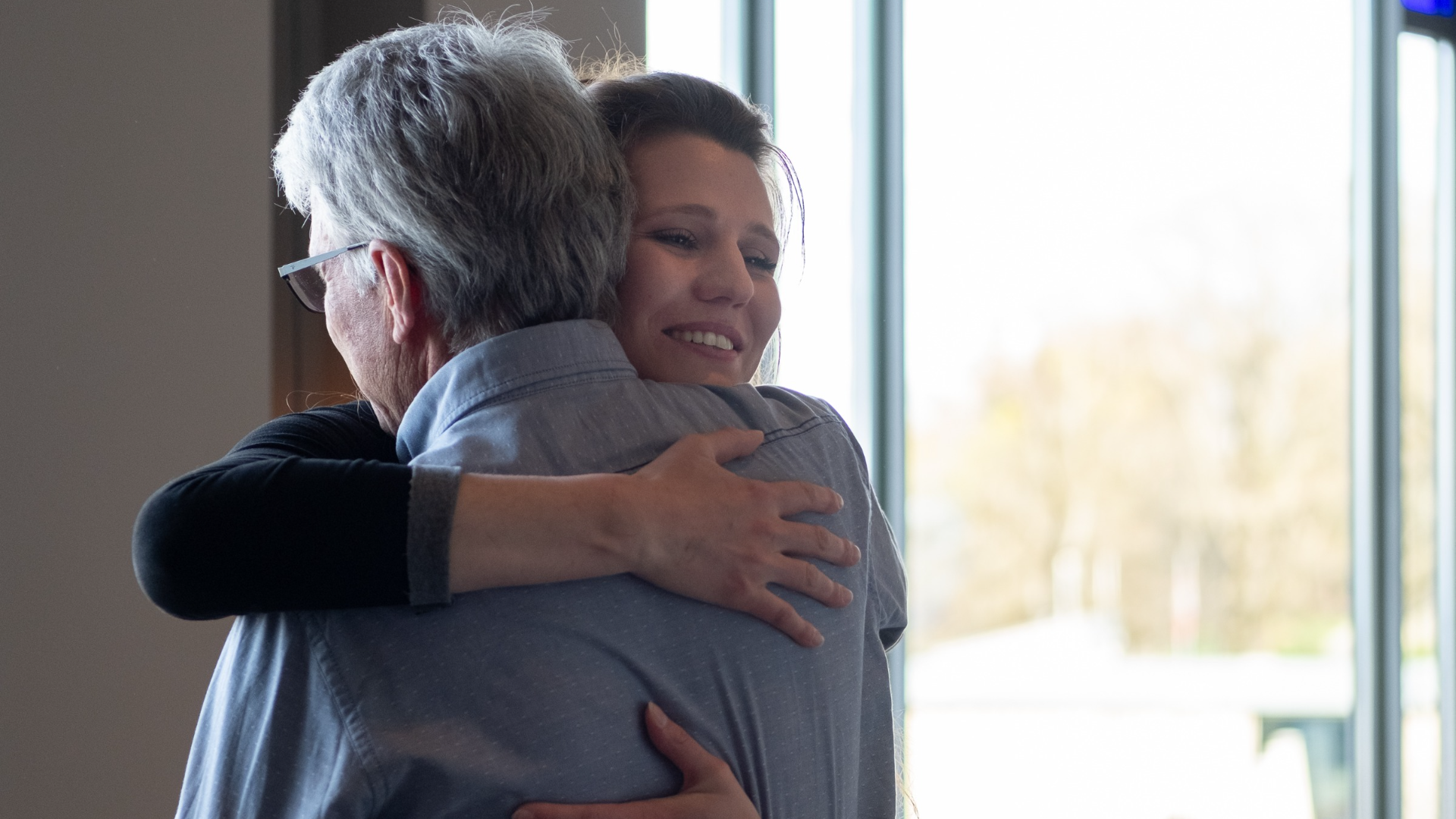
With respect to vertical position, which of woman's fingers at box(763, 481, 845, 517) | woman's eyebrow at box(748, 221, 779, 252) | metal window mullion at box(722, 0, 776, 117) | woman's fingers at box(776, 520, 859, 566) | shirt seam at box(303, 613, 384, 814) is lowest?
shirt seam at box(303, 613, 384, 814)

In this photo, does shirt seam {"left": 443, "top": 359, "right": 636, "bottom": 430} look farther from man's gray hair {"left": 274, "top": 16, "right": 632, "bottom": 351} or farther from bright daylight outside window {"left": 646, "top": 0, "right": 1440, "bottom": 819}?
bright daylight outside window {"left": 646, "top": 0, "right": 1440, "bottom": 819}

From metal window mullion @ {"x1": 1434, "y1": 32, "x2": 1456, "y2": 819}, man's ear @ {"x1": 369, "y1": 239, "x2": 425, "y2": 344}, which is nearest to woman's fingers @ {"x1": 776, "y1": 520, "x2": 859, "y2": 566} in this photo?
man's ear @ {"x1": 369, "y1": 239, "x2": 425, "y2": 344}

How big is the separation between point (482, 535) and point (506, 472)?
0.09 m

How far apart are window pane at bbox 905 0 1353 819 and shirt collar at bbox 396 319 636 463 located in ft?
6.84

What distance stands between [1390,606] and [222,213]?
3.88 m

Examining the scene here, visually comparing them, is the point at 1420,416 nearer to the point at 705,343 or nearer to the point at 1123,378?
the point at 1123,378

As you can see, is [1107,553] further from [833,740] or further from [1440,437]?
[833,740]

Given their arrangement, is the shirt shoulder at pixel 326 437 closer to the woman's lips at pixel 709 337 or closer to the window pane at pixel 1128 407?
the woman's lips at pixel 709 337

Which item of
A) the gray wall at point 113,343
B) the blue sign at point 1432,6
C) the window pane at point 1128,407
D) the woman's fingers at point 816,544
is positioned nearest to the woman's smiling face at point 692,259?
the woman's fingers at point 816,544

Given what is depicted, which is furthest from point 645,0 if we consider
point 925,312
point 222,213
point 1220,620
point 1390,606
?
point 1220,620

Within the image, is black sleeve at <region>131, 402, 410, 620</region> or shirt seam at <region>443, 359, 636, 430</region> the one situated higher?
shirt seam at <region>443, 359, 636, 430</region>

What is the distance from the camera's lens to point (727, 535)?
0.93 m

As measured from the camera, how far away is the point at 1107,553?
Answer: 210 inches

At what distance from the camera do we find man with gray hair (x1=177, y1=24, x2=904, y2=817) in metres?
0.85
